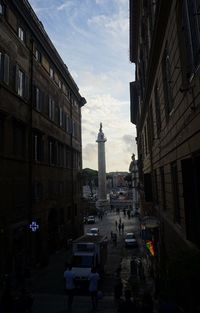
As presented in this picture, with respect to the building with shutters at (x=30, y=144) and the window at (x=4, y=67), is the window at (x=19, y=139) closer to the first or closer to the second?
the building with shutters at (x=30, y=144)

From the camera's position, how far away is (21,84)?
2528 centimetres

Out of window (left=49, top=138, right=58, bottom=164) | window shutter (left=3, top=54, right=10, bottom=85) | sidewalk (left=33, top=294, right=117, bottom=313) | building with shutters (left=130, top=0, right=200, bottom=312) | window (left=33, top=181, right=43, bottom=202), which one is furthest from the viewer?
window (left=49, top=138, right=58, bottom=164)

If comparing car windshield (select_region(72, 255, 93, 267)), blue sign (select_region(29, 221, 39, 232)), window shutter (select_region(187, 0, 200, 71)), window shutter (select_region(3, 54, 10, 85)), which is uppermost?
window shutter (select_region(3, 54, 10, 85))

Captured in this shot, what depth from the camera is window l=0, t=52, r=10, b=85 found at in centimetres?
2161

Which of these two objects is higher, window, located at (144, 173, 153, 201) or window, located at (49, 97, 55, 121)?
window, located at (49, 97, 55, 121)

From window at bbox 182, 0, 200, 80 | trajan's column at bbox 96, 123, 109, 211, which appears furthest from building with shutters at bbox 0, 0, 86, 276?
trajan's column at bbox 96, 123, 109, 211

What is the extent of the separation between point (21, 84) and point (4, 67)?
3389 millimetres

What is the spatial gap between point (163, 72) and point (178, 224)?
6.70 meters

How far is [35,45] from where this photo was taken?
29156mm

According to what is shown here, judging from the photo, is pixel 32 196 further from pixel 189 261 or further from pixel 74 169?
pixel 189 261

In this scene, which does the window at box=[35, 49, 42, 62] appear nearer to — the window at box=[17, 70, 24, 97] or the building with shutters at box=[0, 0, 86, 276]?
the building with shutters at box=[0, 0, 86, 276]

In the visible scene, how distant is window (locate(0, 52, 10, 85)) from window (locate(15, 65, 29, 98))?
5.40ft

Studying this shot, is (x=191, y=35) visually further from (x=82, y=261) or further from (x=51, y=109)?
(x=51, y=109)

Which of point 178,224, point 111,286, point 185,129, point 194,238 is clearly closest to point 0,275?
point 111,286
